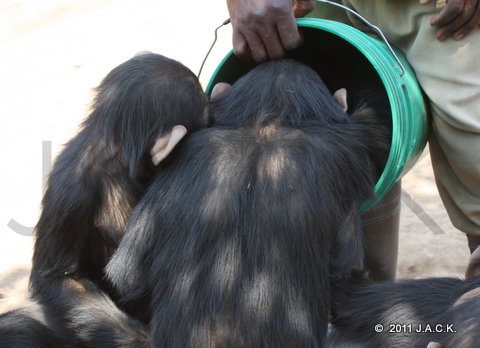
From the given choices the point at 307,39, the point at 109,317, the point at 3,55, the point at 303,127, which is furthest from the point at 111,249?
the point at 3,55

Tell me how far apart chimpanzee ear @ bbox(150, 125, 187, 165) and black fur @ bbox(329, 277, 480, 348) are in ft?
2.30

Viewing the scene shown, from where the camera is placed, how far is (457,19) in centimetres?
295

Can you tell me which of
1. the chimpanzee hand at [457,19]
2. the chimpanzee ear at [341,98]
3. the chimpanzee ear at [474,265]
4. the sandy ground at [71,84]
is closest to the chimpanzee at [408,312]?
the chimpanzee ear at [474,265]

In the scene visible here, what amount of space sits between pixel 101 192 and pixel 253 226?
62 centimetres

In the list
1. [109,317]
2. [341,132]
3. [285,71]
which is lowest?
[109,317]

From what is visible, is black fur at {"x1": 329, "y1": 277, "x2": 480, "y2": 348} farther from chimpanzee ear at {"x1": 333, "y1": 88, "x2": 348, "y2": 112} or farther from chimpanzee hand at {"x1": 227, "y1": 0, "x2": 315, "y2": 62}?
chimpanzee hand at {"x1": 227, "y1": 0, "x2": 315, "y2": 62}

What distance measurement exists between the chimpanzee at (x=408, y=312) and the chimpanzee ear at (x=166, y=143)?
70 cm

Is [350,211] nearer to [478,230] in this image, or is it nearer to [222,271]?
[222,271]

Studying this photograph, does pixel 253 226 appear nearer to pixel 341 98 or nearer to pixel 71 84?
pixel 341 98

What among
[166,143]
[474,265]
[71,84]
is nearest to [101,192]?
[166,143]

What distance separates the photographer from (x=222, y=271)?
8.14 ft

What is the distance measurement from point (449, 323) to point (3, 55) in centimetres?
521

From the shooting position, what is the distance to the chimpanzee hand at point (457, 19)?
2.93 m

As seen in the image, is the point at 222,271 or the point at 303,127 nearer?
the point at 222,271
